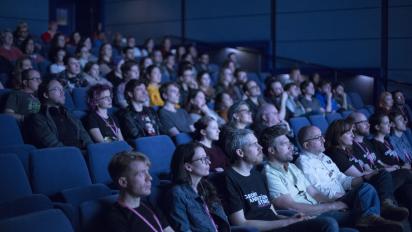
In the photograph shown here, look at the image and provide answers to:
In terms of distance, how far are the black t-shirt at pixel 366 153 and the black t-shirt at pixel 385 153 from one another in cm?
10

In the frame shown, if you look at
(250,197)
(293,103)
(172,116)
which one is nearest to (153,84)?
(172,116)

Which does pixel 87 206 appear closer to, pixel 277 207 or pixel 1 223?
pixel 1 223

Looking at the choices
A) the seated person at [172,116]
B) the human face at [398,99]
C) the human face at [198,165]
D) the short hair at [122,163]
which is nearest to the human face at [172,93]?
the seated person at [172,116]

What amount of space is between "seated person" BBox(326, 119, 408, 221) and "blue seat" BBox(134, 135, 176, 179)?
123 cm

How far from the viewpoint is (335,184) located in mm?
3254

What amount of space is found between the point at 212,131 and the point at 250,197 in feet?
3.14

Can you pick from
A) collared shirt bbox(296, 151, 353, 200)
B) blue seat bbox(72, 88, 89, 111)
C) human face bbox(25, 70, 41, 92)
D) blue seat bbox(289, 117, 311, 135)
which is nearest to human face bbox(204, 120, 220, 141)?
collared shirt bbox(296, 151, 353, 200)

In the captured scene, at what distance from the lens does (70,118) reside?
3641mm

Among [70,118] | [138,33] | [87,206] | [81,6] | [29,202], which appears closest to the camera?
[87,206]

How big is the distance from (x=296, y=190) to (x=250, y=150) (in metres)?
0.49

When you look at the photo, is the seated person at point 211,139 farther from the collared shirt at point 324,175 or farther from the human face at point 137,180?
the human face at point 137,180

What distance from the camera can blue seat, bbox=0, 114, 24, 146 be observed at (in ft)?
10.7

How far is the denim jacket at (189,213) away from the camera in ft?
7.32

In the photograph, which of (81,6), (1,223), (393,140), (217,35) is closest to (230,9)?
Answer: (217,35)
